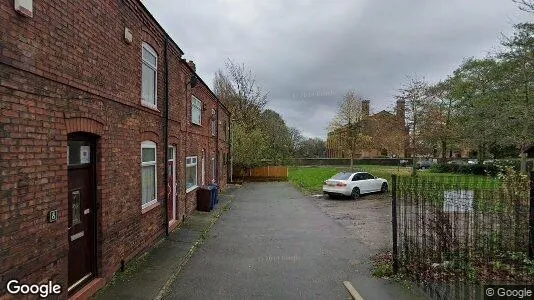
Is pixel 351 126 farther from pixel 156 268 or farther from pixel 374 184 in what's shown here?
pixel 156 268

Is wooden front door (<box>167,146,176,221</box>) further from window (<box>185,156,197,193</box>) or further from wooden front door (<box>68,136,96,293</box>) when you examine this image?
wooden front door (<box>68,136,96,293</box>)

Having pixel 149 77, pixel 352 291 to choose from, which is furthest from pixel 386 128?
pixel 352 291

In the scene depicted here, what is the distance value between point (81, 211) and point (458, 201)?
5949 mm

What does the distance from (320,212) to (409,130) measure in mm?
17582

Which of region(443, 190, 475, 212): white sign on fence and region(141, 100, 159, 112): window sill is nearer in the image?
region(443, 190, 475, 212): white sign on fence

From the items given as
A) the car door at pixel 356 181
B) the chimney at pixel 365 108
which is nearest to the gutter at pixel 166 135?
the car door at pixel 356 181

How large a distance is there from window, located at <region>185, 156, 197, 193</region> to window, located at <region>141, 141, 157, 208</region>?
4.02m

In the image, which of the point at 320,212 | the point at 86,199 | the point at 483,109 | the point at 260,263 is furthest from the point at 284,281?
the point at 483,109

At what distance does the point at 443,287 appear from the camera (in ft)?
20.2

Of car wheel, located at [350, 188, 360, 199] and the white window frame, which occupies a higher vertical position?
the white window frame

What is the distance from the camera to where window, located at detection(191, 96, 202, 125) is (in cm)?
1519

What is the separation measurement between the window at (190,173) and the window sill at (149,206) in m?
3.91

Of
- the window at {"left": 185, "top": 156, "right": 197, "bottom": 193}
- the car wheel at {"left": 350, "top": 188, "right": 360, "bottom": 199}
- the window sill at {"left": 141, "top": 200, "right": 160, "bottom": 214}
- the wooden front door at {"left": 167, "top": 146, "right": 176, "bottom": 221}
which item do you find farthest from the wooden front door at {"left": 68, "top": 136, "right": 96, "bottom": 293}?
the car wheel at {"left": 350, "top": 188, "right": 360, "bottom": 199}

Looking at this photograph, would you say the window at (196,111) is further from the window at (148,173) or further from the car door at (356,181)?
the car door at (356,181)
